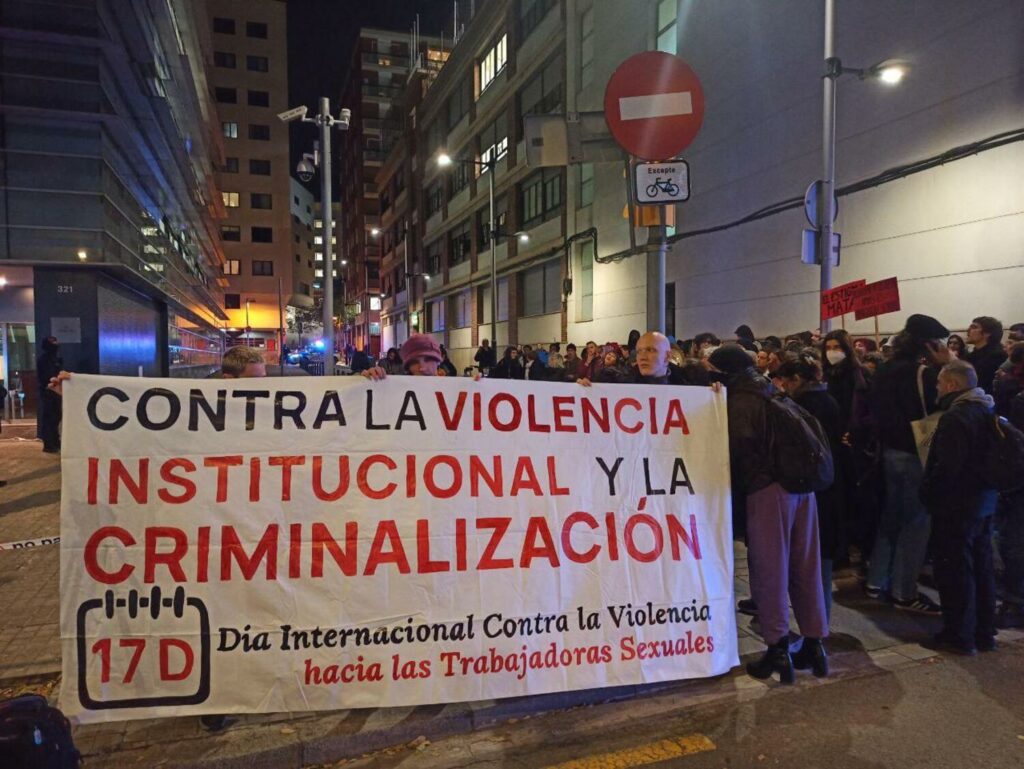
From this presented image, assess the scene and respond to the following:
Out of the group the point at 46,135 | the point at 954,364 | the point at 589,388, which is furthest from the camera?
the point at 46,135

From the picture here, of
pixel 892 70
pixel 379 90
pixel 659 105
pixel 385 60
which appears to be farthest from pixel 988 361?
pixel 385 60

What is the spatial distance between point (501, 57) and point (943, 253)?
26.6 m

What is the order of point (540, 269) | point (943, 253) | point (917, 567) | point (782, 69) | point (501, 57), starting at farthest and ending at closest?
point (501, 57), point (540, 269), point (782, 69), point (943, 253), point (917, 567)

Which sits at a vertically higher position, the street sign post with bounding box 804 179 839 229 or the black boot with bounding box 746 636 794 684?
the street sign post with bounding box 804 179 839 229

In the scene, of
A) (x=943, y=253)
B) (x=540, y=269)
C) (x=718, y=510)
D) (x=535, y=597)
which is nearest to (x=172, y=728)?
(x=535, y=597)

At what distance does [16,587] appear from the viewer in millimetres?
5066

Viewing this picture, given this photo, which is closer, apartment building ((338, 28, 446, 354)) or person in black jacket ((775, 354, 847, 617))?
person in black jacket ((775, 354, 847, 617))

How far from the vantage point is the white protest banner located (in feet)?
10.1

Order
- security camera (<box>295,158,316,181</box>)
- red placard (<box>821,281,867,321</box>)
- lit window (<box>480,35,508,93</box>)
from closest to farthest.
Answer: red placard (<box>821,281,867,321</box>)
security camera (<box>295,158,316,181</box>)
lit window (<box>480,35,508,93</box>)

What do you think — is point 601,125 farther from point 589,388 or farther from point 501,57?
point 501,57

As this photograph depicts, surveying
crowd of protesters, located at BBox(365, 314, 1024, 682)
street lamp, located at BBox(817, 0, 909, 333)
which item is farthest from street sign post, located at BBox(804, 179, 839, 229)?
crowd of protesters, located at BBox(365, 314, 1024, 682)

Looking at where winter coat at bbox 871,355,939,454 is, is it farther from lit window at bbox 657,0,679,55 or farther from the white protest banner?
lit window at bbox 657,0,679,55

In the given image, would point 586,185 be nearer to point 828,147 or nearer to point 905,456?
point 828,147

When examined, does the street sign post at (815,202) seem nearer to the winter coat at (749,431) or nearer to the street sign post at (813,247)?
the street sign post at (813,247)
